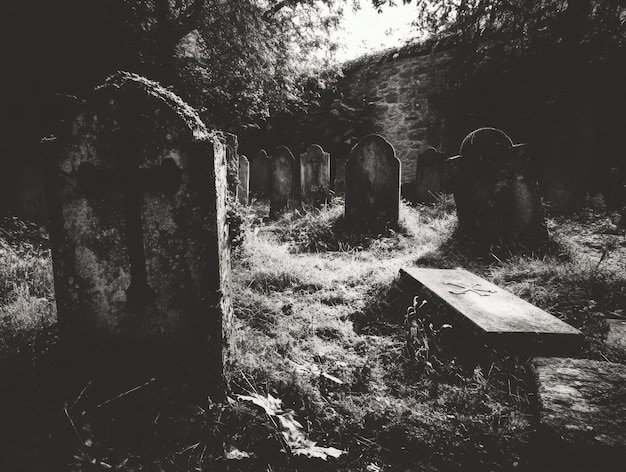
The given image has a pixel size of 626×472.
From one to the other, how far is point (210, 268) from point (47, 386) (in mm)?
976

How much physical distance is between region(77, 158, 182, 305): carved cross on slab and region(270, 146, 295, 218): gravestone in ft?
17.7

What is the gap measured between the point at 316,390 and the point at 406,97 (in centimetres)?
1063

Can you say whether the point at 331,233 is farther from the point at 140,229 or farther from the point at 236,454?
the point at 236,454

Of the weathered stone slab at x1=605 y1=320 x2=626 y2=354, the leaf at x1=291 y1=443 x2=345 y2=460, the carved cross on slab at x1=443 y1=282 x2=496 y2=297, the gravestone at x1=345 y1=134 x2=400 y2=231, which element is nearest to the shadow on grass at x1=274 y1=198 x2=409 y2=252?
the gravestone at x1=345 y1=134 x2=400 y2=231

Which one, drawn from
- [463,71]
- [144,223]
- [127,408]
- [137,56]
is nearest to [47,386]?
[127,408]

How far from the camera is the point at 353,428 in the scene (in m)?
1.79

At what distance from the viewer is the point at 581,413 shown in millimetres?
1678

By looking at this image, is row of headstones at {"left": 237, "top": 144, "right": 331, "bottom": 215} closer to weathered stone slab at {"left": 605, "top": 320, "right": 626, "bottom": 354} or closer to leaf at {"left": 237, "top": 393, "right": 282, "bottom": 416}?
weathered stone slab at {"left": 605, "top": 320, "right": 626, "bottom": 354}

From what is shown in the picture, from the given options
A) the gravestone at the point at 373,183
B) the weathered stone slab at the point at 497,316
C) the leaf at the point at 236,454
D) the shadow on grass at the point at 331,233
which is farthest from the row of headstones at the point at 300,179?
the leaf at the point at 236,454

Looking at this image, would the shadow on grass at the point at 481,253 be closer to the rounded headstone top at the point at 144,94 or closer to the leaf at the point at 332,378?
the leaf at the point at 332,378

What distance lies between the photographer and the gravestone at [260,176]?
9094mm

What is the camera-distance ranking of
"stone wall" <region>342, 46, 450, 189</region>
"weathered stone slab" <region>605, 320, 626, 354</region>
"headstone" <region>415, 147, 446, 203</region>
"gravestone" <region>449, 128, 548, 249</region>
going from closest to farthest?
1. "weathered stone slab" <region>605, 320, 626, 354</region>
2. "gravestone" <region>449, 128, 548, 249</region>
3. "headstone" <region>415, 147, 446, 203</region>
4. "stone wall" <region>342, 46, 450, 189</region>

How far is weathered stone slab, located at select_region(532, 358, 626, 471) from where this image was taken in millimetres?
1494

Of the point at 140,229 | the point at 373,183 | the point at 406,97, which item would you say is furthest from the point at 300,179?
the point at 140,229
